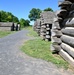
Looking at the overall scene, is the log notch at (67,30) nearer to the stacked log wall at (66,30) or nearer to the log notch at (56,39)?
the stacked log wall at (66,30)

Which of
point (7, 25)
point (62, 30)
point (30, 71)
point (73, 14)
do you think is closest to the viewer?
point (30, 71)

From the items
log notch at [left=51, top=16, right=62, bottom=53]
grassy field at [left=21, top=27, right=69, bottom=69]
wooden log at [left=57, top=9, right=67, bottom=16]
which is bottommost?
grassy field at [left=21, top=27, right=69, bottom=69]

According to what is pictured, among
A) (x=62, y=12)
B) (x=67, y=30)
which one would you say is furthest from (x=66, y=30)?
(x=62, y=12)

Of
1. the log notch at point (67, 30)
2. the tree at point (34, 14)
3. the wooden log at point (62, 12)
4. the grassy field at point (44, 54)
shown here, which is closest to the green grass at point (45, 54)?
the grassy field at point (44, 54)

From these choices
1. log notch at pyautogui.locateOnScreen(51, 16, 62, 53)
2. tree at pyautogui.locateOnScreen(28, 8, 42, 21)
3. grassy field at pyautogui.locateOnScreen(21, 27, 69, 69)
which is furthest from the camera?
tree at pyautogui.locateOnScreen(28, 8, 42, 21)

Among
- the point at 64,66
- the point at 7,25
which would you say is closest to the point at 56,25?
the point at 64,66

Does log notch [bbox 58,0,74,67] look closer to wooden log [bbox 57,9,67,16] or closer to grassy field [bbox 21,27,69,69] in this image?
wooden log [bbox 57,9,67,16]


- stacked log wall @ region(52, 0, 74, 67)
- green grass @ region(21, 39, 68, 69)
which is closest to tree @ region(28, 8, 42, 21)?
green grass @ region(21, 39, 68, 69)

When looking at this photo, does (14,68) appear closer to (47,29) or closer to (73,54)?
(73,54)

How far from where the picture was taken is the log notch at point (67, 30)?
337 inches

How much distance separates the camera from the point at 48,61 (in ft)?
28.7

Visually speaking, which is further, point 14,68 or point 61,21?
point 61,21

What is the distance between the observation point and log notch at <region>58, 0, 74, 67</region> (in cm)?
857

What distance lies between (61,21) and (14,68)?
15.6 ft
